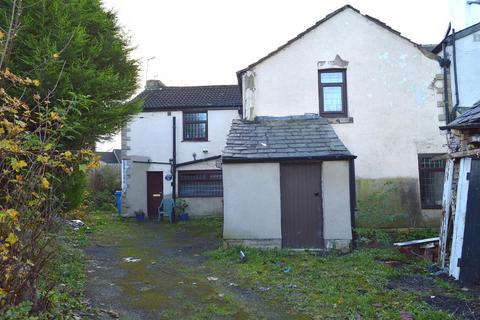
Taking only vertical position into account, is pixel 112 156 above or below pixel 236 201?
above

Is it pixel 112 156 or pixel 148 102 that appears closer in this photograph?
pixel 148 102

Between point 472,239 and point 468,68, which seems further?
point 468,68

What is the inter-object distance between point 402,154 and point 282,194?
4720 millimetres

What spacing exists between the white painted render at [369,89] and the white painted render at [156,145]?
19.9 ft

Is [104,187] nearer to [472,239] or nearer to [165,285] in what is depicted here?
[165,285]

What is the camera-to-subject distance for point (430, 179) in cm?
1215

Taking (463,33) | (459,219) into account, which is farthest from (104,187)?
(459,219)

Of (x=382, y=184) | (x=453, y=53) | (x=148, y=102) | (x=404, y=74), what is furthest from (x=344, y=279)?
(x=148, y=102)

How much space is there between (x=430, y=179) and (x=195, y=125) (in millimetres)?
10321

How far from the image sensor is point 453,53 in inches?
470

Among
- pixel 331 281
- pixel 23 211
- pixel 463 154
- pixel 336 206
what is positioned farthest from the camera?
pixel 336 206

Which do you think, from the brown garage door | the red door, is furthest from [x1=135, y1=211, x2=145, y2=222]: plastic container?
the brown garage door

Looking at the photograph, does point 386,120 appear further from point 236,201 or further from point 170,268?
point 170,268

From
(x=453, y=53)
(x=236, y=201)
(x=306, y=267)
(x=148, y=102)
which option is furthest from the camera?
(x=148, y=102)
